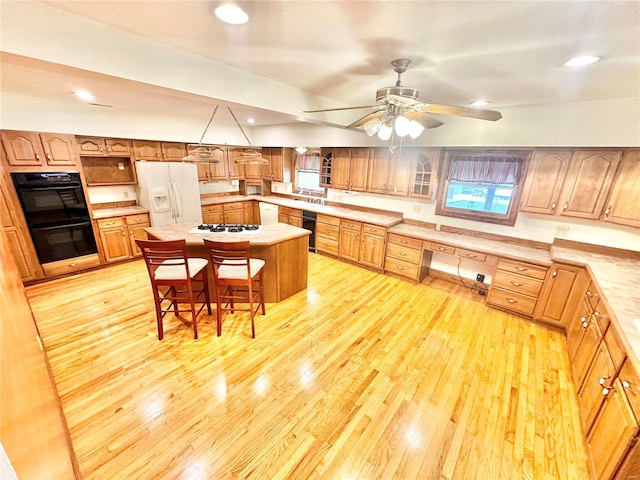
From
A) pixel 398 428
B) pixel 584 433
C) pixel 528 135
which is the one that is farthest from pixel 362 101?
pixel 584 433

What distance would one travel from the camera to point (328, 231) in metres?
A: 4.93

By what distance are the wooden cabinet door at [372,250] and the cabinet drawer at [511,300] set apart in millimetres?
1592

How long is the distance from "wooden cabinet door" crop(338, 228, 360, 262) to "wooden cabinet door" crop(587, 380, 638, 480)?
327 centimetres

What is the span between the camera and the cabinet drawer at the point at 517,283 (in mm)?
3053

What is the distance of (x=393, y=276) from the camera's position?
14.0 feet

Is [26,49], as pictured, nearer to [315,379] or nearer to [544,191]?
[315,379]

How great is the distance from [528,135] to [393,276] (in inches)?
99.2

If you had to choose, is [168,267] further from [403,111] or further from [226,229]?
[403,111]

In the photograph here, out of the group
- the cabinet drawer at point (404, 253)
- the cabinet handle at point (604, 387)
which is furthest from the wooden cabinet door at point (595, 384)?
the cabinet drawer at point (404, 253)

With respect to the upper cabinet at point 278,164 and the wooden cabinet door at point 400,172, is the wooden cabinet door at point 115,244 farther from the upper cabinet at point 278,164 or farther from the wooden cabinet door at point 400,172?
the wooden cabinet door at point 400,172

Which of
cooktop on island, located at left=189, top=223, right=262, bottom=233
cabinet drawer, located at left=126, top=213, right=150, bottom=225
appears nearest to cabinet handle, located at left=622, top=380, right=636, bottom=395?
cooktop on island, located at left=189, top=223, right=262, bottom=233

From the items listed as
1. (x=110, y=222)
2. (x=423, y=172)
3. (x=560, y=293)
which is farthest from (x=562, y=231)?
(x=110, y=222)

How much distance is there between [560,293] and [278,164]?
17.5 feet

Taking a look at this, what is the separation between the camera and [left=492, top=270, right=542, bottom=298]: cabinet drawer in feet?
10.0
